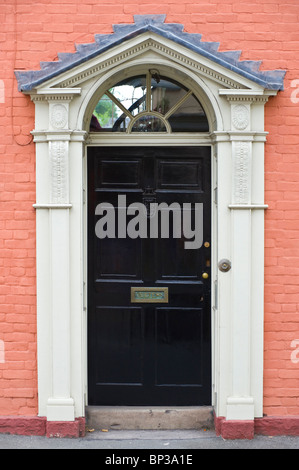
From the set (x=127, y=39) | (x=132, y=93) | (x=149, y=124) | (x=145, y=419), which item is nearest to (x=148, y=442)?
(x=145, y=419)

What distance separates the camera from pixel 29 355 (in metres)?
5.43

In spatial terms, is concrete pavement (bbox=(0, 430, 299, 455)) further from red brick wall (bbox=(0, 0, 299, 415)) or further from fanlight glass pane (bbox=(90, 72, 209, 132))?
fanlight glass pane (bbox=(90, 72, 209, 132))

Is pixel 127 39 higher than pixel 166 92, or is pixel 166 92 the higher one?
pixel 127 39

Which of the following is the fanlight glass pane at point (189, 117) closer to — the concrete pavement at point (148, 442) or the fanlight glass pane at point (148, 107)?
the fanlight glass pane at point (148, 107)

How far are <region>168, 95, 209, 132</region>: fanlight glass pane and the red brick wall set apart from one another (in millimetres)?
557

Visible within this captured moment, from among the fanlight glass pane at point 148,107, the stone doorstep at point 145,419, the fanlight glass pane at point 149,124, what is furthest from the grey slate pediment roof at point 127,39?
the stone doorstep at point 145,419

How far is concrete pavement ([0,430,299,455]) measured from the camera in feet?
17.1

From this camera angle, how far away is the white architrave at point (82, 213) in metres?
5.23

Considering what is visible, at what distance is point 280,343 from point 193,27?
283 centimetres

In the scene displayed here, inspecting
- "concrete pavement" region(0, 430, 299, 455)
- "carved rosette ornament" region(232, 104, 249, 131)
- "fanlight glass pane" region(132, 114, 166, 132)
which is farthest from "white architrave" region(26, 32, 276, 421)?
"fanlight glass pane" region(132, 114, 166, 132)

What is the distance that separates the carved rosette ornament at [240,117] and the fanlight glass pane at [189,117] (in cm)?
34

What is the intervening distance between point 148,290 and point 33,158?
61.1 inches

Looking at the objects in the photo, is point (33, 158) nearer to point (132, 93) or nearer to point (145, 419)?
point (132, 93)

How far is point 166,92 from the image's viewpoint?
18.2 ft
